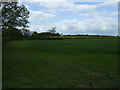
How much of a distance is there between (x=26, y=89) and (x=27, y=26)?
22.9 meters

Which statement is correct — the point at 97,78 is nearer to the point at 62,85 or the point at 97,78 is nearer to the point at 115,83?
the point at 115,83

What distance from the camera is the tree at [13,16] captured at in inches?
904

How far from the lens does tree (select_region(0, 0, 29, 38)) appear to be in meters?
23.0

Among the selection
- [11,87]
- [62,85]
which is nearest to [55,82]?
[62,85]

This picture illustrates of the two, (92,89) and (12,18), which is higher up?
(12,18)

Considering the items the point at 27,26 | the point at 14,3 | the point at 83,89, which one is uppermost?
the point at 14,3

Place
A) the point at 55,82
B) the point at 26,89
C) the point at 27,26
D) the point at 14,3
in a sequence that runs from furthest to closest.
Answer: the point at 27,26, the point at 14,3, the point at 55,82, the point at 26,89

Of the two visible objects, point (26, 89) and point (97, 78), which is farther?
point (97, 78)

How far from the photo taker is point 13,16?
24375 mm

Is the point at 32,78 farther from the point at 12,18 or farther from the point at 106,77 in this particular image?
the point at 12,18

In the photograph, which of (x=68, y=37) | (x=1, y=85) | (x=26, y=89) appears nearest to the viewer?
(x=26, y=89)

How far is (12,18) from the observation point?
24.3 metres

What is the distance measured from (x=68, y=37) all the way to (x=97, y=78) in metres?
66.9

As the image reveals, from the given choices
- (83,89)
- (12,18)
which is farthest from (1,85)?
(12,18)
